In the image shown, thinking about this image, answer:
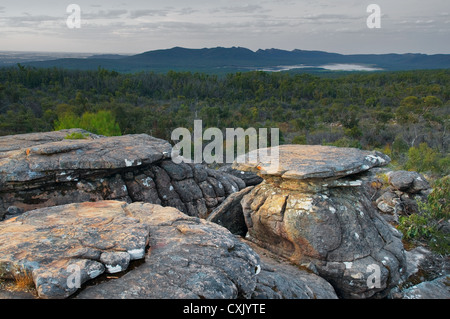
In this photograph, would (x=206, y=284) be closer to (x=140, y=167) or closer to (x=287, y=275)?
(x=287, y=275)

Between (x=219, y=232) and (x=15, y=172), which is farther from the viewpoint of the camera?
(x=15, y=172)

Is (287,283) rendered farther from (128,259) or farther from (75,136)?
(75,136)

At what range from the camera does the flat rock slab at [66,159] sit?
7.23 m

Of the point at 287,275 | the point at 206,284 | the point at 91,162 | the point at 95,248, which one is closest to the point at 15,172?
the point at 91,162

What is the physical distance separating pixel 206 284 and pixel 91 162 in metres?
4.71

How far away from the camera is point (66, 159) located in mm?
7508

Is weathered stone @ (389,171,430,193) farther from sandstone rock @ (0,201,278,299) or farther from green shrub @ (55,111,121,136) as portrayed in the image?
green shrub @ (55,111,121,136)

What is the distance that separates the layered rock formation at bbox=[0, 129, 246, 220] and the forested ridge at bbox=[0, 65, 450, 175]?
7855 millimetres

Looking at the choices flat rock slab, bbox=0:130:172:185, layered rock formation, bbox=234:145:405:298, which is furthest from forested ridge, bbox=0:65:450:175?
layered rock formation, bbox=234:145:405:298

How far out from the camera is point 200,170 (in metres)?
9.80

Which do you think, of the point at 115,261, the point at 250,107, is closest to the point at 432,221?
the point at 115,261

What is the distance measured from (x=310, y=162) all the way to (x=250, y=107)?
40229 millimetres

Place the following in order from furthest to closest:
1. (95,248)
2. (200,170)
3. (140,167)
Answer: (200,170), (140,167), (95,248)

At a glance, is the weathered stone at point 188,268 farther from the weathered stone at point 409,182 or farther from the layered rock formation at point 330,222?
the weathered stone at point 409,182
